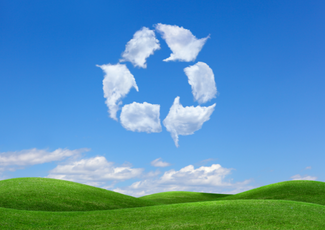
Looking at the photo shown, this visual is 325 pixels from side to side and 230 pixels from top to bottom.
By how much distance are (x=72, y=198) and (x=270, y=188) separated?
125 ft

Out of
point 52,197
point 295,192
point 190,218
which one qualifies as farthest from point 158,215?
point 295,192

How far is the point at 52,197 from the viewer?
116 feet

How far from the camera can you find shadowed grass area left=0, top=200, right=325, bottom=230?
19656 millimetres

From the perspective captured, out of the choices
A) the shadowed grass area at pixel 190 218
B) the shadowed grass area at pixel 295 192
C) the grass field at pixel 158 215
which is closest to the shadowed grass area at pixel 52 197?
the grass field at pixel 158 215

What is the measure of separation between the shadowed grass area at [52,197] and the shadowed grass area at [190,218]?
8.73m

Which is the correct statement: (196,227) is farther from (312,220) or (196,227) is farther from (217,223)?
(312,220)

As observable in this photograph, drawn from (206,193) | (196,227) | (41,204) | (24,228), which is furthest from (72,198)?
(206,193)

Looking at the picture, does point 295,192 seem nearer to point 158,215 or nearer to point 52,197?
point 158,215

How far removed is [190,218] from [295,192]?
3331 centimetres

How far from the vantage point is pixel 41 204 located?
32.8 m

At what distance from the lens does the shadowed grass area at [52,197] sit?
32.7m

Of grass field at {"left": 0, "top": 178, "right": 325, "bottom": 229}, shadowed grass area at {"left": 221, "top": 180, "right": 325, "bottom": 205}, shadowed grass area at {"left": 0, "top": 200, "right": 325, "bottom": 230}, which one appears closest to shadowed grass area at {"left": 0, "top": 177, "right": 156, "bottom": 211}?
grass field at {"left": 0, "top": 178, "right": 325, "bottom": 229}

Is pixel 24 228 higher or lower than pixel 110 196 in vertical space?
lower

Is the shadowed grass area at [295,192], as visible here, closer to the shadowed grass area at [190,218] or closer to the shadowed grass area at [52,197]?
the shadowed grass area at [190,218]
